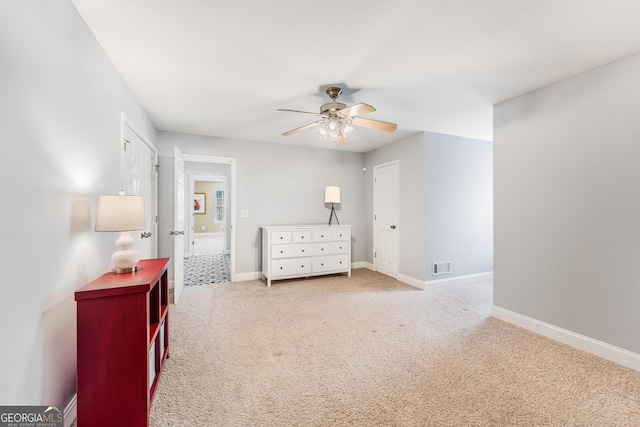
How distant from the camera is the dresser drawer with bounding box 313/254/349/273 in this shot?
15.0ft

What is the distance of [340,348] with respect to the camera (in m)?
2.34

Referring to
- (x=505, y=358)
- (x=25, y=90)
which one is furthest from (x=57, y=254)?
(x=505, y=358)

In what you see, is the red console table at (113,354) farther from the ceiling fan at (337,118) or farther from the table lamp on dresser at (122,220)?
the ceiling fan at (337,118)

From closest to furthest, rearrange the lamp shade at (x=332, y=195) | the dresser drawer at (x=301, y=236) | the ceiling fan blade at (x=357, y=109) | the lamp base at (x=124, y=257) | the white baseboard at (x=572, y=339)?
the lamp base at (x=124, y=257) → the white baseboard at (x=572, y=339) → the ceiling fan blade at (x=357, y=109) → the dresser drawer at (x=301, y=236) → the lamp shade at (x=332, y=195)

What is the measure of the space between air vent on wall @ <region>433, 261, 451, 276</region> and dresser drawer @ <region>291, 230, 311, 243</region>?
2.02 m

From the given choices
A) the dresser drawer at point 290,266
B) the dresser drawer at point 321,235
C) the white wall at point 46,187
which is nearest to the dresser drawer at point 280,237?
the dresser drawer at point 290,266

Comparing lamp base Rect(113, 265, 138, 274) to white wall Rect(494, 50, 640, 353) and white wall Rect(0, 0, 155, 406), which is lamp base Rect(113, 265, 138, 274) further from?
Result: white wall Rect(494, 50, 640, 353)

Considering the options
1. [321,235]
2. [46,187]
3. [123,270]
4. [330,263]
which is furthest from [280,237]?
[46,187]

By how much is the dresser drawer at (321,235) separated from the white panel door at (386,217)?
3.62ft

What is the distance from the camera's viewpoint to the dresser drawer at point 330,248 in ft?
14.9

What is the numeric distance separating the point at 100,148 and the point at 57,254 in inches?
34.8

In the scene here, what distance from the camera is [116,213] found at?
1.62 m

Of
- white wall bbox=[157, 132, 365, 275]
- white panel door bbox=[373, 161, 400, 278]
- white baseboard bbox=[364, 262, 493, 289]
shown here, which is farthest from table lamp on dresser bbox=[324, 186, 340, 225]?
white baseboard bbox=[364, 262, 493, 289]

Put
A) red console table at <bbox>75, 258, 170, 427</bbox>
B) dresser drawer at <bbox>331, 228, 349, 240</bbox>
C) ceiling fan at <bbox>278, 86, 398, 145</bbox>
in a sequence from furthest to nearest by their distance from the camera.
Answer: dresser drawer at <bbox>331, 228, 349, 240</bbox> → ceiling fan at <bbox>278, 86, 398, 145</bbox> → red console table at <bbox>75, 258, 170, 427</bbox>
